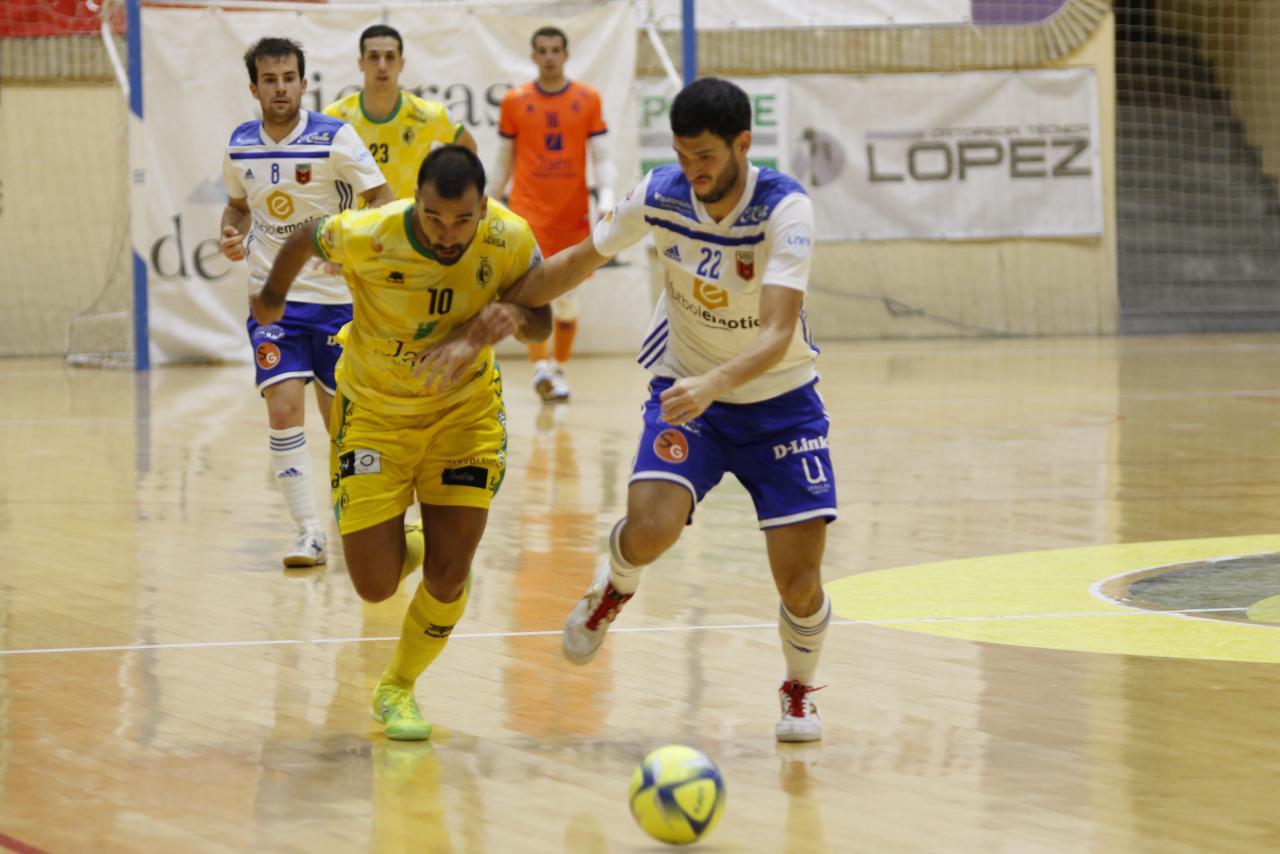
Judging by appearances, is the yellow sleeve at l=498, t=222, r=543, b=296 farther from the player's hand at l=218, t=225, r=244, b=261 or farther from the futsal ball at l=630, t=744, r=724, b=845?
the player's hand at l=218, t=225, r=244, b=261

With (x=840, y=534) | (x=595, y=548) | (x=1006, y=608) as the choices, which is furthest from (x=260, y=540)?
(x=1006, y=608)

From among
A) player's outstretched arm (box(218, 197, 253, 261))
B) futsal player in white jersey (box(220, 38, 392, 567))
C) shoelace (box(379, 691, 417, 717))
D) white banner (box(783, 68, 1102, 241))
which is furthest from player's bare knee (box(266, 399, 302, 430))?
white banner (box(783, 68, 1102, 241))

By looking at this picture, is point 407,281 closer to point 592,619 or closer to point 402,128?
point 592,619

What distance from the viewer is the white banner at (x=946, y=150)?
2047 centimetres

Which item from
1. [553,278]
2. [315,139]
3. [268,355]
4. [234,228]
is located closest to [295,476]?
[268,355]

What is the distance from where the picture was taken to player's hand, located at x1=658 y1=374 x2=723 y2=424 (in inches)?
187

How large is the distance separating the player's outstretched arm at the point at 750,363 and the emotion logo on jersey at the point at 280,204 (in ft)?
12.4

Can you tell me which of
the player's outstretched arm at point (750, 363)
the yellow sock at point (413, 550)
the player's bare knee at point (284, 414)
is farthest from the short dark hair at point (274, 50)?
the player's outstretched arm at point (750, 363)

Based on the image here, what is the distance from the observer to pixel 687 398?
15.6ft

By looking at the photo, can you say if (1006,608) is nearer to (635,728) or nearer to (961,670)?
(961,670)

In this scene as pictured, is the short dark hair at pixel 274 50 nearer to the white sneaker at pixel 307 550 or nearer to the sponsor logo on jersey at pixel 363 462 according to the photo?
the white sneaker at pixel 307 550

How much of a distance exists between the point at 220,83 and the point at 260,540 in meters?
10.3

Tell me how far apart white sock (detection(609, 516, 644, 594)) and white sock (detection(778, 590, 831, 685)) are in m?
0.44

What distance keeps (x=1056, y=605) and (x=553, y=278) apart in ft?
9.07
